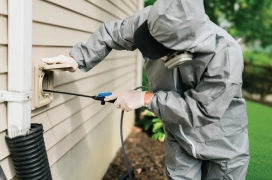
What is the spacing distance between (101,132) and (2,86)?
7.63ft

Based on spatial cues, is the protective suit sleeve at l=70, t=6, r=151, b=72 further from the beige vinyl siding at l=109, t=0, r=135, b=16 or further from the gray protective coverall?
the beige vinyl siding at l=109, t=0, r=135, b=16

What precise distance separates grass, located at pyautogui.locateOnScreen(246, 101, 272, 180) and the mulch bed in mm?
1186

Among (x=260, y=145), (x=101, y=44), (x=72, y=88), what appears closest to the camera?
(x=101, y=44)

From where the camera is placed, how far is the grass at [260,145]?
152 inches

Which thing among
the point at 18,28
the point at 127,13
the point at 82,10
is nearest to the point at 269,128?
the point at 127,13

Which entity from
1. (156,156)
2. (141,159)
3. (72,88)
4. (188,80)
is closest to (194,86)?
(188,80)

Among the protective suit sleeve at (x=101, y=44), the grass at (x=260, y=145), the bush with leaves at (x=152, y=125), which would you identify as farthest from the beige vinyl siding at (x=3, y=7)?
the bush with leaves at (x=152, y=125)

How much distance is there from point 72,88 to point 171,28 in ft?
4.79

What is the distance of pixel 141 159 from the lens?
4.68m

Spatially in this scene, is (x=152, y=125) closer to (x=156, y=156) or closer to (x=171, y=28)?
(x=156, y=156)

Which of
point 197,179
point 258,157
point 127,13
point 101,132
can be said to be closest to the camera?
point 197,179

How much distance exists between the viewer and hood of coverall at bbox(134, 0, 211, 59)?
Answer: 1.59 metres

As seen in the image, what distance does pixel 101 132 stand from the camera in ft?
13.0

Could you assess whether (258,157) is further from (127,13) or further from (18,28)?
(18,28)
